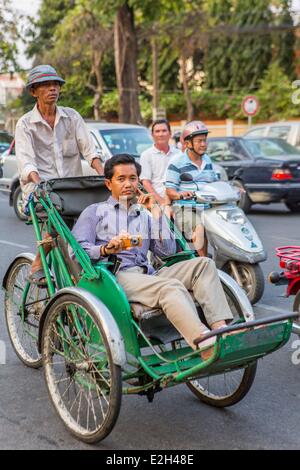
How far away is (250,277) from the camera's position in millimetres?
7602

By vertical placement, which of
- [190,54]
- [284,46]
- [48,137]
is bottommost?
[48,137]

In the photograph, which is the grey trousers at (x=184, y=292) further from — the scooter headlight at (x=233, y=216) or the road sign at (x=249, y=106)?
the road sign at (x=249, y=106)

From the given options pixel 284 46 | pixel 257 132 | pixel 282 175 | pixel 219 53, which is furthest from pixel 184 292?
pixel 219 53

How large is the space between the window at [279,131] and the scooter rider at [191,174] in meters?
11.1

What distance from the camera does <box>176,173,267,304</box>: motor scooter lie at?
7516mm

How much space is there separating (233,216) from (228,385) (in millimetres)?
3156

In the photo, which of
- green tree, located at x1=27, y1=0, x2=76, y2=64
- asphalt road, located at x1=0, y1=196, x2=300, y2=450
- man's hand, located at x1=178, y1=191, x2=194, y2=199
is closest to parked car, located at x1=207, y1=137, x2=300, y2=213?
man's hand, located at x1=178, y1=191, x2=194, y2=199

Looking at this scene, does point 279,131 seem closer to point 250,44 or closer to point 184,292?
point 184,292

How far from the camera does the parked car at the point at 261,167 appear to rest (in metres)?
15.5

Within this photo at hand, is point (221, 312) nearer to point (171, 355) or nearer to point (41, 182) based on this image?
point (171, 355)

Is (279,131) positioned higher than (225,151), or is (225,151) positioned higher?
(279,131)

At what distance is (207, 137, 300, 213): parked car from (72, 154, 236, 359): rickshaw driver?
1005 cm
